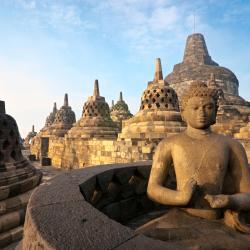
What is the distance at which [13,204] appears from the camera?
350cm

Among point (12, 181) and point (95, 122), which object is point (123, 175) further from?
point (95, 122)

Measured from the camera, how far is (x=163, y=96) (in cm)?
1041

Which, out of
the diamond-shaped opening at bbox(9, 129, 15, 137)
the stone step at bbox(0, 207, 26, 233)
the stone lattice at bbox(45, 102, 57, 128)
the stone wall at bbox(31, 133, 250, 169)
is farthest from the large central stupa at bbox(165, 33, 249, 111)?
the stone step at bbox(0, 207, 26, 233)

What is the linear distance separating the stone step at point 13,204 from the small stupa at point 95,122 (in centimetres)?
1008

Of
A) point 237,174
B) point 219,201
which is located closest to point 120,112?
point 237,174

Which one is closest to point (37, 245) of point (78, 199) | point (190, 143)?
point (78, 199)

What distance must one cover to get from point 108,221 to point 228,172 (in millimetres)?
1313

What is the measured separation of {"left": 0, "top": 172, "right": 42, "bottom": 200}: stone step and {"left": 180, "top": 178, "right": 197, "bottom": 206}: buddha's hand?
9.04ft

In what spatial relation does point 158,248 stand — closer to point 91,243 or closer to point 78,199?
point 91,243

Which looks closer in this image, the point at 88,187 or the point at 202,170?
the point at 202,170

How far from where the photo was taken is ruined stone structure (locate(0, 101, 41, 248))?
3281 mm

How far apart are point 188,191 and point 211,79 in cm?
1805

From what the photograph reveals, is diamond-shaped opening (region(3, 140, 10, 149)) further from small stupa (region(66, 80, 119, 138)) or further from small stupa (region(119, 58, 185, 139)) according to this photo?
small stupa (region(66, 80, 119, 138))

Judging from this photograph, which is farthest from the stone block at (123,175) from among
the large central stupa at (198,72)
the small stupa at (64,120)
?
the large central stupa at (198,72)
